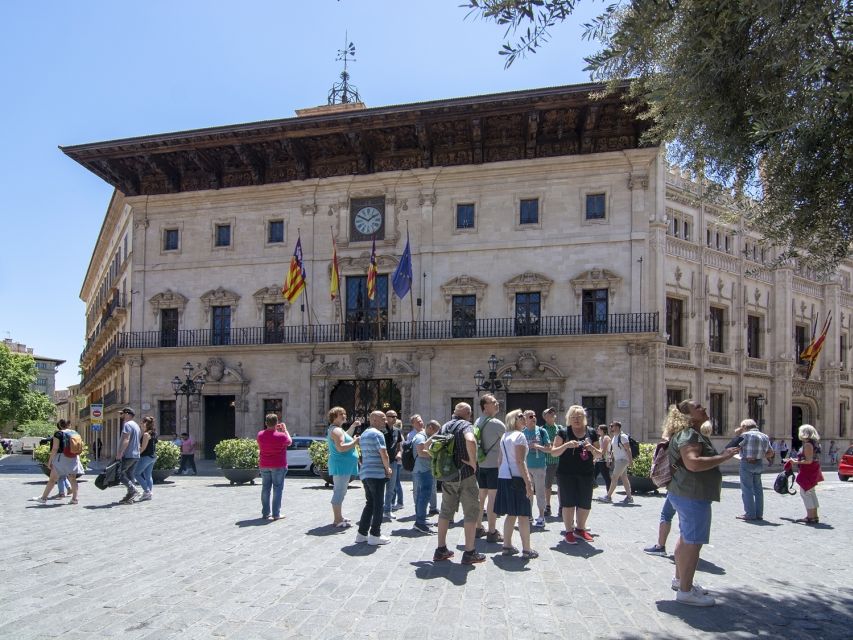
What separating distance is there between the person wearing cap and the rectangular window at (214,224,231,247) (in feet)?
64.2

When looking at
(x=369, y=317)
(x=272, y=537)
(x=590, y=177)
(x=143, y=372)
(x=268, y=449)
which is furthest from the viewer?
(x=143, y=372)

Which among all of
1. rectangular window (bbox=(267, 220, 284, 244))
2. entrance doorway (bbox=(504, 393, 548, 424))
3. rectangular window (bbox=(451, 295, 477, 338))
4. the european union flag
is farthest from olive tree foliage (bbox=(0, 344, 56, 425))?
entrance doorway (bbox=(504, 393, 548, 424))

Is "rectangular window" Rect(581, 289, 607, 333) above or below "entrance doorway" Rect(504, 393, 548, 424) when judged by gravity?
above

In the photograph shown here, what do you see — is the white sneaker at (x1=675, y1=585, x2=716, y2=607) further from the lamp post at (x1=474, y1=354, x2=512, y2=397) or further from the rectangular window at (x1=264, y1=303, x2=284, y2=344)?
the rectangular window at (x1=264, y1=303, x2=284, y2=344)

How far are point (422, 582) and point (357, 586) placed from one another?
68 cm

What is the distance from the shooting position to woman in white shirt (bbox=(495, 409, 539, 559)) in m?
9.52

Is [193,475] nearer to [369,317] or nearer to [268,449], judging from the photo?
[369,317]

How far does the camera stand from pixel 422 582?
8.19 metres

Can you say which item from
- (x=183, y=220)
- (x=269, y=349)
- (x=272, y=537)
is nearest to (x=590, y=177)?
(x=269, y=349)

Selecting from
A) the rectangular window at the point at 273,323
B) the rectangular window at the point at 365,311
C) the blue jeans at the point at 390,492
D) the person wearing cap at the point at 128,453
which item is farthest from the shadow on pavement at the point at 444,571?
the rectangular window at the point at 273,323

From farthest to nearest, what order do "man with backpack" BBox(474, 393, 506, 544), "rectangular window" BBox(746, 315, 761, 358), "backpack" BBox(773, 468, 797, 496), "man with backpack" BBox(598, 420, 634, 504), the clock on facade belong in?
"rectangular window" BBox(746, 315, 761, 358), the clock on facade, "backpack" BBox(773, 468, 797, 496), "man with backpack" BBox(598, 420, 634, 504), "man with backpack" BBox(474, 393, 506, 544)

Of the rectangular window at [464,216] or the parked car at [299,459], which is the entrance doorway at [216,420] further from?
the rectangular window at [464,216]

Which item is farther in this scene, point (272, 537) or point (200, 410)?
point (200, 410)

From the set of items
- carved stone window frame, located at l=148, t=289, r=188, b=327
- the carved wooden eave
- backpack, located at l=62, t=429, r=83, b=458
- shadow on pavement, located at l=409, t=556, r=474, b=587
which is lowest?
shadow on pavement, located at l=409, t=556, r=474, b=587
